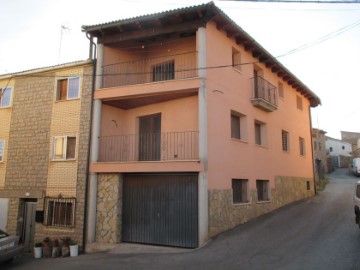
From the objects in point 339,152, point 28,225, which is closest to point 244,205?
point 28,225

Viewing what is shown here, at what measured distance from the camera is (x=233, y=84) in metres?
14.8

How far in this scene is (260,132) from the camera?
56.9ft

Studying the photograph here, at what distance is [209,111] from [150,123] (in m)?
3.37

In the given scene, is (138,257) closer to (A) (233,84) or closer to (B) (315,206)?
(A) (233,84)

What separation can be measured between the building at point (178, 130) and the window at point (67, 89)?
1.24m

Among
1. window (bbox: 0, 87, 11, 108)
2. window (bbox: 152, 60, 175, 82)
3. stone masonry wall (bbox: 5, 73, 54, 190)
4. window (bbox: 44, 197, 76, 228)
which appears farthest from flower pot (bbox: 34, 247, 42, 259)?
window (bbox: 152, 60, 175, 82)

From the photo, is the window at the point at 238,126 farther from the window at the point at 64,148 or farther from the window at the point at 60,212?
the window at the point at 60,212

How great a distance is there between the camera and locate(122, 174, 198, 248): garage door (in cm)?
1227

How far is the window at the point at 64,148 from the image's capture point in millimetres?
14812

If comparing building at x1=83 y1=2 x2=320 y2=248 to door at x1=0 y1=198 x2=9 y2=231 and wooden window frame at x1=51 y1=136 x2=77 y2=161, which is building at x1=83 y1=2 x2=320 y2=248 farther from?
door at x1=0 y1=198 x2=9 y2=231

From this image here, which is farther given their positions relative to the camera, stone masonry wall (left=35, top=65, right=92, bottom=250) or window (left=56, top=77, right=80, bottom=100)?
window (left=56, top=77, right=80, bottom=100)

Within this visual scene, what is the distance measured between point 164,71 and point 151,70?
826mm

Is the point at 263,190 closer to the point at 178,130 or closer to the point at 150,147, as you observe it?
the point at 178,130

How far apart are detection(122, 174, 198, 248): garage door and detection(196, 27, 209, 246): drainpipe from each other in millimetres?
274
